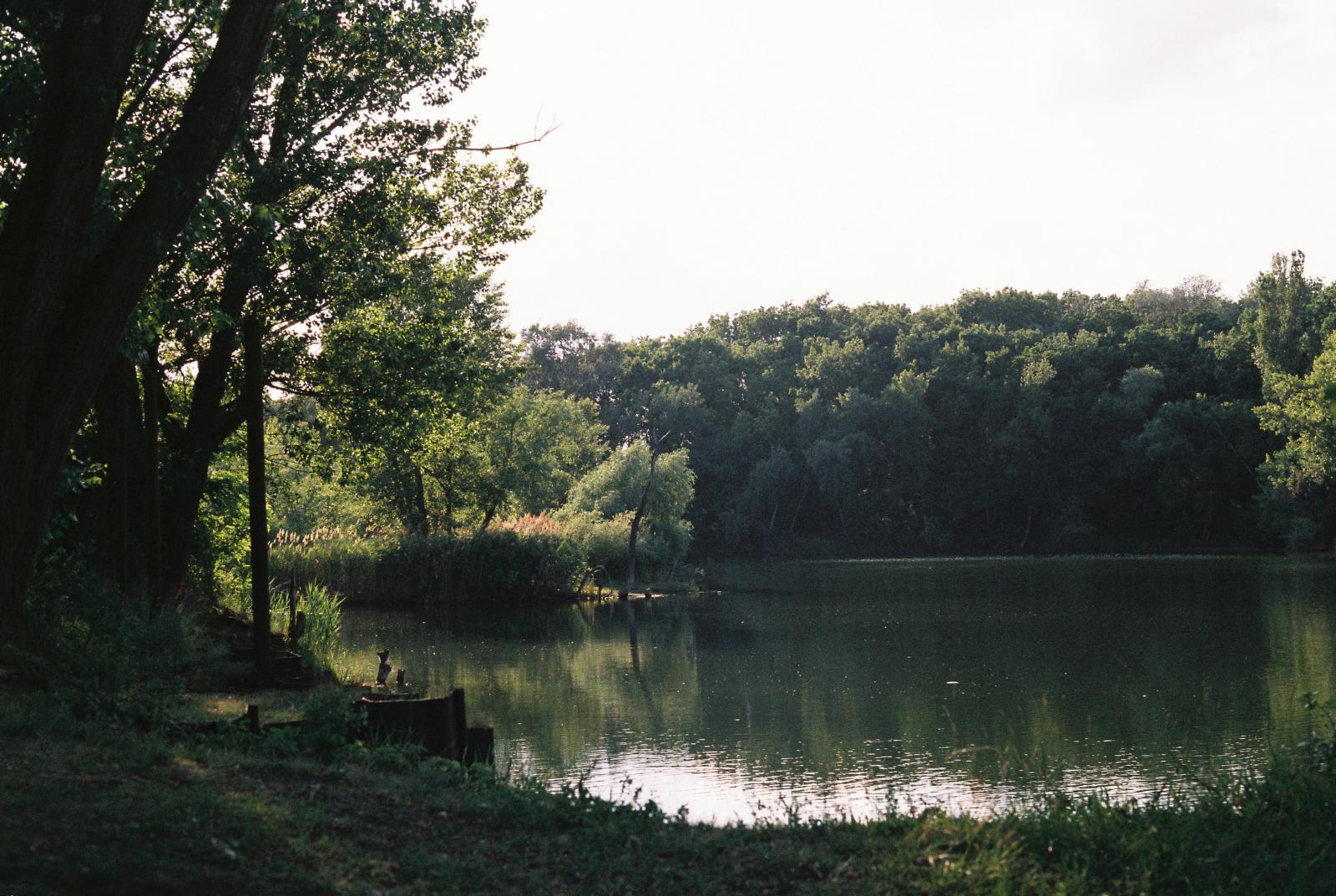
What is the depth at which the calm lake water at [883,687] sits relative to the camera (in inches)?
488

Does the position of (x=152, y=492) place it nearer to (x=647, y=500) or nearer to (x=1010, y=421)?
(x=647, y=500)

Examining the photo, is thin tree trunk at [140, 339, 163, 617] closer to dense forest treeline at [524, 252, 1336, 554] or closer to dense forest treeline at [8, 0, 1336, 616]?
dense forest treeline at [8, 0, 1336, 616]

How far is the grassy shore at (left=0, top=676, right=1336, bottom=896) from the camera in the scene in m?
4.76

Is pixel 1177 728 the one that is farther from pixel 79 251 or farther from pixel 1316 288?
pixel 1316 288

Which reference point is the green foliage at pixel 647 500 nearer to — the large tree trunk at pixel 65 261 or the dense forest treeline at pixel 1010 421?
the dense forest treeline at pixel 1010 421

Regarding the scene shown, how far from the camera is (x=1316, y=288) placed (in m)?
69.4

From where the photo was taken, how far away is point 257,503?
13555 mm

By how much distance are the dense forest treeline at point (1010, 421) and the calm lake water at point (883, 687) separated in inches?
1066

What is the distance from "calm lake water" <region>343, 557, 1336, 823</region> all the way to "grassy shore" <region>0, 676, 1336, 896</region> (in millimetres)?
1320

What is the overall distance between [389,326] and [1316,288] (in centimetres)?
6597

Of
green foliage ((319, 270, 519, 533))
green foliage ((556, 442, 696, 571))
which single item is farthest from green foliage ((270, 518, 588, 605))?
green foliage ((319, 270, 519, 533))

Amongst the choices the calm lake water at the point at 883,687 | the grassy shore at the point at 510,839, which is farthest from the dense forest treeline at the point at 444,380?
the calm lake water at the point at 883,687

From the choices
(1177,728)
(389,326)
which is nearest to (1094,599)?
(1177,728)

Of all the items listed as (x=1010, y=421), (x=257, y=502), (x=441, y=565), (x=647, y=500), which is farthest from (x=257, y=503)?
(x=1010, y=421)
